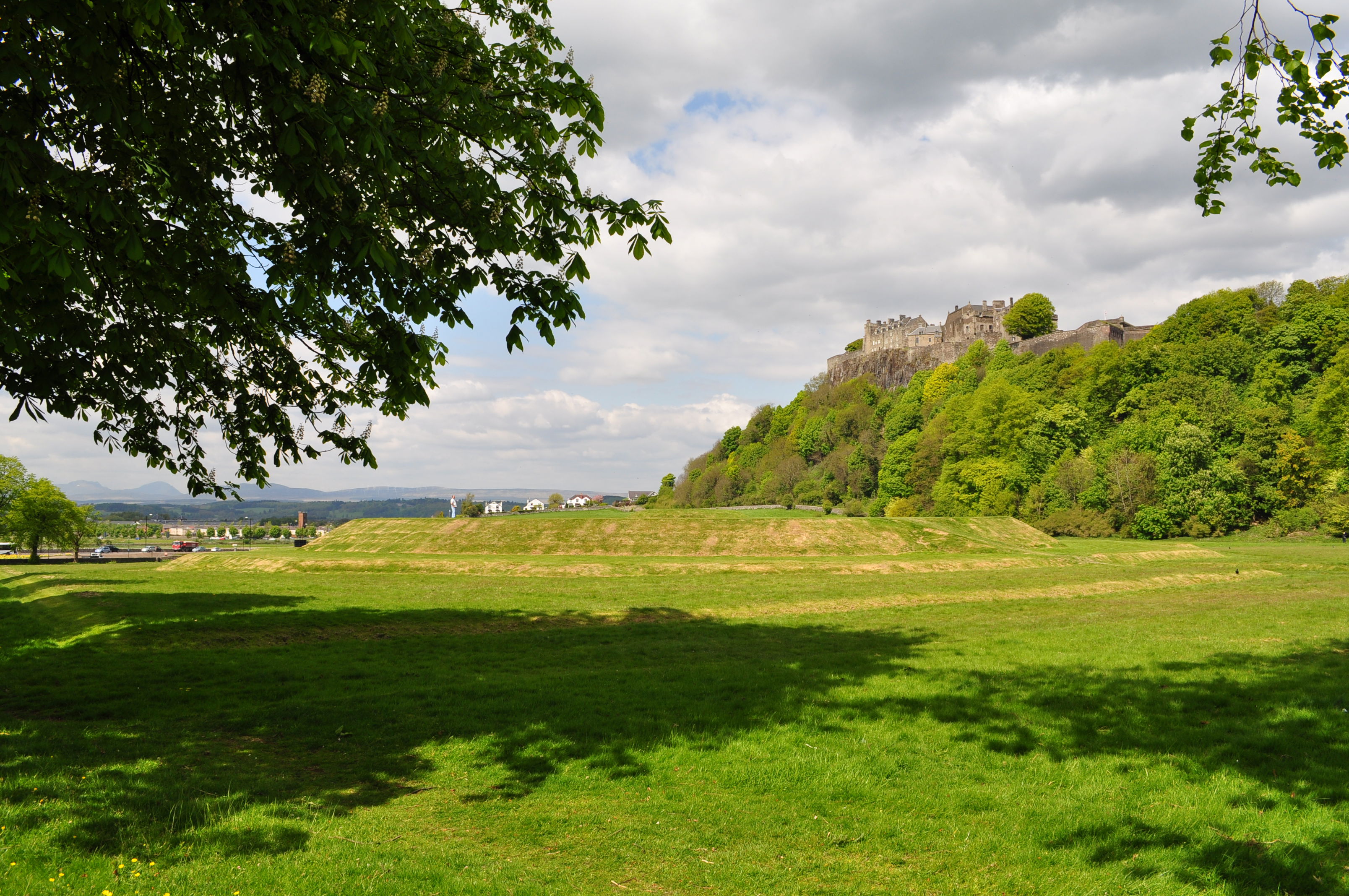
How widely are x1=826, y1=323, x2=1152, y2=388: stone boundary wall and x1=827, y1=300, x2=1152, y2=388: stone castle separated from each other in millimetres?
117

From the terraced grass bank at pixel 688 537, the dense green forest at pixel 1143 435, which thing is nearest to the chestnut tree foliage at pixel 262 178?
the terraced grass bank at pixel 688 537

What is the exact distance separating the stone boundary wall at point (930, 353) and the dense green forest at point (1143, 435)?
615 cm

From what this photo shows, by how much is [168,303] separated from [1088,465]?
290ft

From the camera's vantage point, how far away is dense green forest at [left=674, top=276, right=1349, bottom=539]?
70.1m

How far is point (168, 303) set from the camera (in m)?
8.48

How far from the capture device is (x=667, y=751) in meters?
9.62

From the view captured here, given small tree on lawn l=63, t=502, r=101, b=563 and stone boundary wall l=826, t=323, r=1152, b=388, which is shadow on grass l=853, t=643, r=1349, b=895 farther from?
stone boundary wall l=826, t=323, r=1152, b=388

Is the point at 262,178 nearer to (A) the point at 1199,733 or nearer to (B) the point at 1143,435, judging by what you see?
(A) the point at 1199,733

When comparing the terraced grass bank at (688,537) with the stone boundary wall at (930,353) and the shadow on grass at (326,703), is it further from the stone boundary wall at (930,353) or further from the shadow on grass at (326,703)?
the stone boundary wall at (930,353)

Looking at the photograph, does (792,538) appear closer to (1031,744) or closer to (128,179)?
(1031,744)

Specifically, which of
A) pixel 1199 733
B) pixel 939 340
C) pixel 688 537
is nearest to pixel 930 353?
pixel 939 340

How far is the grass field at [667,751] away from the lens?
6.36 meters

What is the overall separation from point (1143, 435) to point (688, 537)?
5795cm

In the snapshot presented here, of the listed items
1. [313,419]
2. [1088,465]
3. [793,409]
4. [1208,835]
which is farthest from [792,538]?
[793,409]
